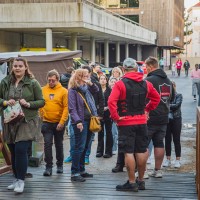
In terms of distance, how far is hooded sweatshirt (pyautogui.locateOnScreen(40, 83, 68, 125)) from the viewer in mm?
7590

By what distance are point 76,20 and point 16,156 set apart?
76.4 ft

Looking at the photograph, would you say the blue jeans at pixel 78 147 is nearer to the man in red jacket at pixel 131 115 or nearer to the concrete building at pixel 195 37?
the man in red jacket at pixel 131 115

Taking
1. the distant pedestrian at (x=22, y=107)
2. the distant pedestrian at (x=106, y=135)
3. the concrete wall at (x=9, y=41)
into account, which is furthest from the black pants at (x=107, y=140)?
the concrete wall at (x=9, y=41)

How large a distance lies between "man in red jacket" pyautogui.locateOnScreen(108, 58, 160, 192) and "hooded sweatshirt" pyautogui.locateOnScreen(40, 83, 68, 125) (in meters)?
1.31

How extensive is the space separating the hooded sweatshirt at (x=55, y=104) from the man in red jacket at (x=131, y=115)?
131cm

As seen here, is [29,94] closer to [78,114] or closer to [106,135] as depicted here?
[78,114]

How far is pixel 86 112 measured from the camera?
297 inches

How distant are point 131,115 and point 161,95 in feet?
3.66

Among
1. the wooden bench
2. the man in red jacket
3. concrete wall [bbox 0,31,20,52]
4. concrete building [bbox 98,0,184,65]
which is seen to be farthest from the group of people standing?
concrete building [bbox 98,0,184,65]

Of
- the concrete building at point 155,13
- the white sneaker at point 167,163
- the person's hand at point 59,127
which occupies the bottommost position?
the white sneaker at point 167,163

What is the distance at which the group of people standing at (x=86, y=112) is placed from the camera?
653 cm

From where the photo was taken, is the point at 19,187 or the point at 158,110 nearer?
the point at 19,187

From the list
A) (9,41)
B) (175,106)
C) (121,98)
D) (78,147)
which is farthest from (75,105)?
(9,41)

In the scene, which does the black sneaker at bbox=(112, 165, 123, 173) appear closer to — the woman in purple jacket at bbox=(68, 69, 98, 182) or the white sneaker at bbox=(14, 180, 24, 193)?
the woman in purple jacket at bbox=(68, 69, 98, 182)
